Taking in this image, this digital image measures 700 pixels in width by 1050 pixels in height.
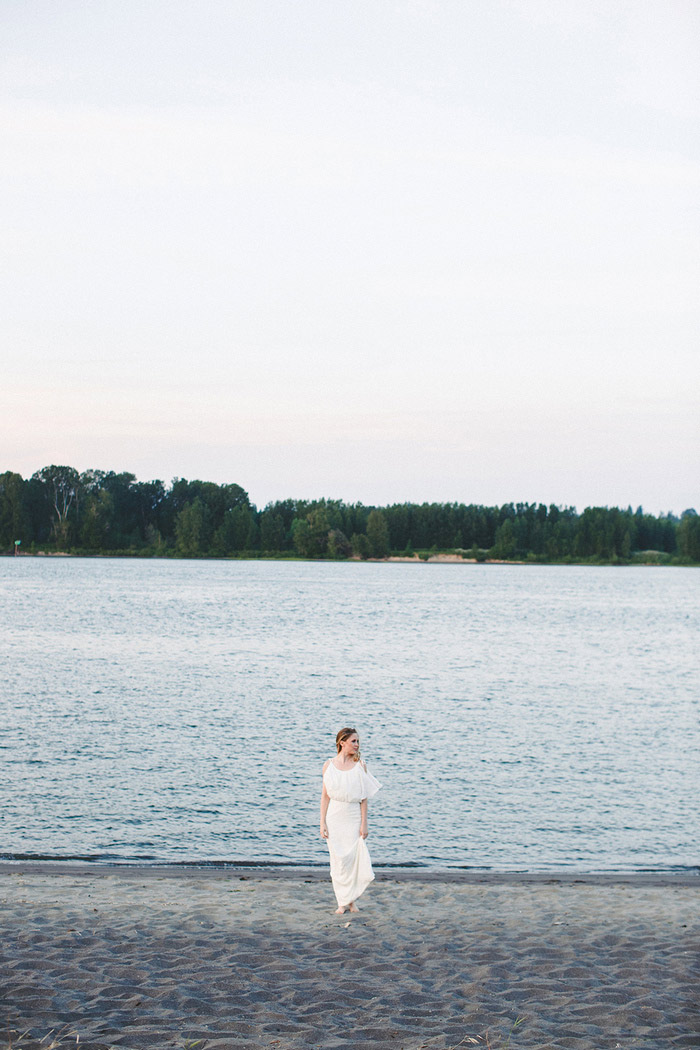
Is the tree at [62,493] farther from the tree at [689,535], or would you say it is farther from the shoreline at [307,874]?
the shoreline at [307,874]

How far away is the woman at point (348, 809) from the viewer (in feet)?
30.9

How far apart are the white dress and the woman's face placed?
15cm

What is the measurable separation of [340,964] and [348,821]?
4.73 feet

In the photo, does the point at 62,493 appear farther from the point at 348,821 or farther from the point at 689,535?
the point at 348,821

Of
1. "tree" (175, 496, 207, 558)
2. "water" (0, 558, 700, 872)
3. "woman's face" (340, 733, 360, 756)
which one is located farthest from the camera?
"tree" (175, 496, 207, 558)

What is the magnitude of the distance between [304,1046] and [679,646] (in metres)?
54.3

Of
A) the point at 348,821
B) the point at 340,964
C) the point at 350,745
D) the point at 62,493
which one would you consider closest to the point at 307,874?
the point at 348,821

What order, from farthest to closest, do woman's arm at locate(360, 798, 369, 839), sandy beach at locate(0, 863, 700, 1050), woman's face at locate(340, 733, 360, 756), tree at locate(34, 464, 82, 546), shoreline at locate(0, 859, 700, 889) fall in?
tree at locate(34, 464, 82, 546)
shoreline at locate(0, 859, 700, 889)
woman's arm at locate(360, 798, 369, 839)
woman's face at locate(340, 733, 360, 756)
sandy beach at locate(0, 863, 700, 1050)

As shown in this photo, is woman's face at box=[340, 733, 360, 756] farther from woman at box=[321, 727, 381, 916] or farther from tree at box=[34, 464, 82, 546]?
tree at box=[34, 464, 82, 546]

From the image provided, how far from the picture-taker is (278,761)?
22031 millimetres

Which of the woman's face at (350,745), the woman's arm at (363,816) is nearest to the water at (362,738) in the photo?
the woman's arm at (363,816)

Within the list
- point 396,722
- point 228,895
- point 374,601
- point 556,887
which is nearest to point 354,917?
point 228,895

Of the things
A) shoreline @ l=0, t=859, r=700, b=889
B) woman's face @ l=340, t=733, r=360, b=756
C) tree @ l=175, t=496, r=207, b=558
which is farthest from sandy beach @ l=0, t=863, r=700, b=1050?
tree @ l=175, t=496, r=207, b=558

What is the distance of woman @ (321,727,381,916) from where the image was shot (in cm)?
941
